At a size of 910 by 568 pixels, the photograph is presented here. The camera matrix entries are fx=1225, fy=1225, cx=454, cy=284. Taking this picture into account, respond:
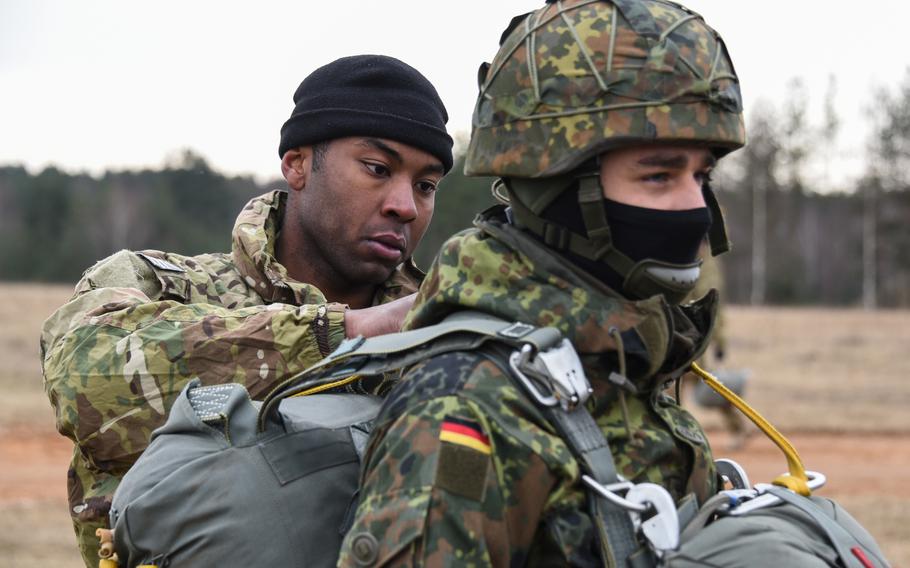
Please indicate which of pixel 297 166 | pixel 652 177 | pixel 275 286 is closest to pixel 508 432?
pixel 652 177

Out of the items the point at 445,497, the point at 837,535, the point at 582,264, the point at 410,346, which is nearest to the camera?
the point at 445,497

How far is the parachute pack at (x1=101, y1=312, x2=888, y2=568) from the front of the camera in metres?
2.35

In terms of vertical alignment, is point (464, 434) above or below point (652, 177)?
below

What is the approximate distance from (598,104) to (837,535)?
1.02m

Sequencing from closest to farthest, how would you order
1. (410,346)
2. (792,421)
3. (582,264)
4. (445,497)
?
(445,497) → (410,346) → (582,264) → (792,421)

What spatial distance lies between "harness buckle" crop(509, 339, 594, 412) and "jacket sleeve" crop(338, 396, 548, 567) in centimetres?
12

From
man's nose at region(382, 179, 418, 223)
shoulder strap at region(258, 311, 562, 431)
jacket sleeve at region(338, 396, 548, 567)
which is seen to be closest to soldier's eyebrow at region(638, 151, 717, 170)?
shoulder strap at region(258, 311, 562, 431)

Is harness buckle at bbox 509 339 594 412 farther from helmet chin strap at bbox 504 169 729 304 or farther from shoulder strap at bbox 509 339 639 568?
helmet chin strap at bbox 504 169 729 304

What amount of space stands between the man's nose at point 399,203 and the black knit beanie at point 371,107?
6.2 inches

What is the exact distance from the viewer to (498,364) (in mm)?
2498

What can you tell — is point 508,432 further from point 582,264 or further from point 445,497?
point 582,264

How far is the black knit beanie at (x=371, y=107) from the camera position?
4211 millimetres

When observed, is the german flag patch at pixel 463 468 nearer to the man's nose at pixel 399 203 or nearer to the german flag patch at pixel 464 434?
the german flag patch at pixel 464 434

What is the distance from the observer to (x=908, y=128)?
47.8 meters
